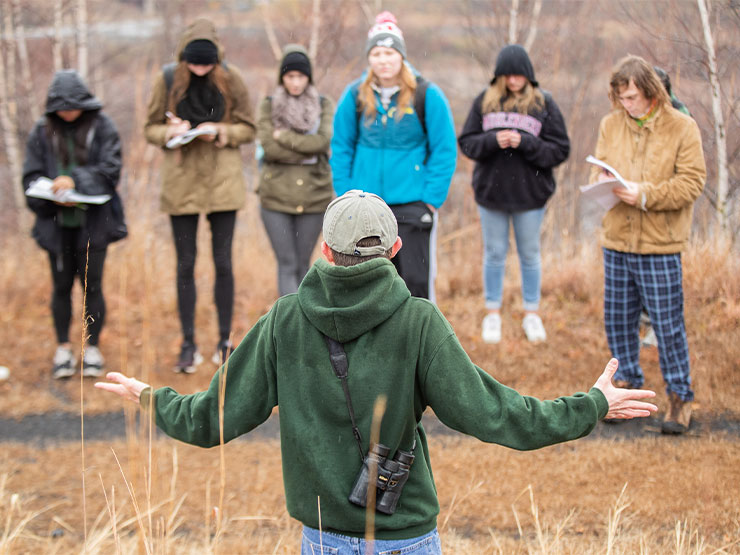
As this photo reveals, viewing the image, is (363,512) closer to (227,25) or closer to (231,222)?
(231,222)

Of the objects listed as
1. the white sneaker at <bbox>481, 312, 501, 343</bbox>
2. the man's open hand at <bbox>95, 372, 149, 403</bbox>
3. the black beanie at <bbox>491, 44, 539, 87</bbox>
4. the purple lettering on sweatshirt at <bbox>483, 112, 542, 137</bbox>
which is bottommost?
the white sneaker at <bbox>481, 312, 501, 343</bbox>

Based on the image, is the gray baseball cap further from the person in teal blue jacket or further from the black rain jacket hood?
the black rain jacket hood

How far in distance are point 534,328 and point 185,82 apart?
293 centimetres

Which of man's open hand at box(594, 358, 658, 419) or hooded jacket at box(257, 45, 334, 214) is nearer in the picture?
man's open hand at box(594, 358, 658, 419)

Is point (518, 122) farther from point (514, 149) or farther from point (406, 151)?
point (406, 151)

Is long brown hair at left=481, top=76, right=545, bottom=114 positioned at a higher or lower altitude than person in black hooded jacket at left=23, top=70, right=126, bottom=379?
higher

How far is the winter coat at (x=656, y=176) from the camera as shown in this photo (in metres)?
4.39

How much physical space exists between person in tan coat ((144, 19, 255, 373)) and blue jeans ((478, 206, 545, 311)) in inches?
67.7

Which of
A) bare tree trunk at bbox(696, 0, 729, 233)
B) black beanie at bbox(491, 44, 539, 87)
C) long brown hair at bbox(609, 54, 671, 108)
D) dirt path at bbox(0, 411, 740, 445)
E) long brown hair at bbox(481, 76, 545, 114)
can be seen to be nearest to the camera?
long brown hair at bbox(609, 54, 671, 108)

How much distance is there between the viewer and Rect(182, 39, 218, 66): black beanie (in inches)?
207

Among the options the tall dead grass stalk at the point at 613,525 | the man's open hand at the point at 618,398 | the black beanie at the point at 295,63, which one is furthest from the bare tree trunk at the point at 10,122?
the man's open hand at the point at 618,398

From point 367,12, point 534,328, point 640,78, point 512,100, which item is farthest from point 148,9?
point 640,78

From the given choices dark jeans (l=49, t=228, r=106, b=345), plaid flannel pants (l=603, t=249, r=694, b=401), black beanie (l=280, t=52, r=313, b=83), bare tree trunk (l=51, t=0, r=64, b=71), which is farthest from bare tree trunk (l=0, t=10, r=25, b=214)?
plaid flannel pants (l=603, t=249, r=694, b=401)

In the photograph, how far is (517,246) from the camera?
558 centimetres
